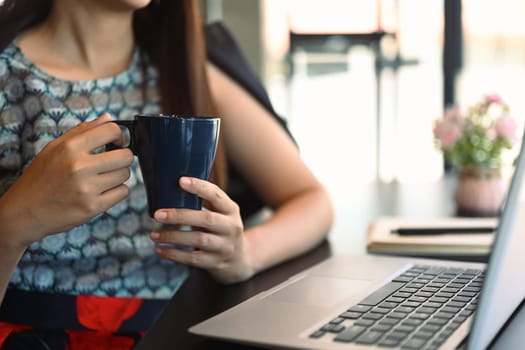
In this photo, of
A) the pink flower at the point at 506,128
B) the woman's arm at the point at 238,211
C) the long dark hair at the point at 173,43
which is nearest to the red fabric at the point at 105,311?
the woman's arm at the point at 238,211

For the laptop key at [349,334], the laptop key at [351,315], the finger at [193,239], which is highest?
the finger at [193,239]

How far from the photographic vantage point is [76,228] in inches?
42.0

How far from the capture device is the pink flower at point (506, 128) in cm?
152

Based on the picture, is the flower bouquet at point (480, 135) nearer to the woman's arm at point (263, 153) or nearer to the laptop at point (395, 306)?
the woman's arm at point (263, 153)

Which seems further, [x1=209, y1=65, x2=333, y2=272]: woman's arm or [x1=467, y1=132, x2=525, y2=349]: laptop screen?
[x1=209, y1=65, x2=333, y2=272]: woman's arm

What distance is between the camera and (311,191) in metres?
1.28

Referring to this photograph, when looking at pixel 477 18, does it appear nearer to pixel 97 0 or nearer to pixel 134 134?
pixel 97 0

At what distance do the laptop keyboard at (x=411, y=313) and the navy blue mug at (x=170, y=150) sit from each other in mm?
207

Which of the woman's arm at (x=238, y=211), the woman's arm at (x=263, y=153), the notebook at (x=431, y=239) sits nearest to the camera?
the woman's arm at (x=238, y=211)

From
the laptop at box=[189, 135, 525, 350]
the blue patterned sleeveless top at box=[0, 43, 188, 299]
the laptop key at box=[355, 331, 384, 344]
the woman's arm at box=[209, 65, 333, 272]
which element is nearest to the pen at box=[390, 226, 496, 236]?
the woman's arm at box=[209, 65, 333, 272]

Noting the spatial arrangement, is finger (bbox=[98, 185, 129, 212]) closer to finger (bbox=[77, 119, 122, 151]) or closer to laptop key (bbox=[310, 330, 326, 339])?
finger (bbox=[77, 119, 122, 151])

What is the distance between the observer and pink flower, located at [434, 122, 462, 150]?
61.4 inches

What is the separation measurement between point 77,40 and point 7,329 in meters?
0.47

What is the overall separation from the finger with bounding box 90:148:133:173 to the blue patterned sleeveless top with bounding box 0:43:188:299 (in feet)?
1.07
